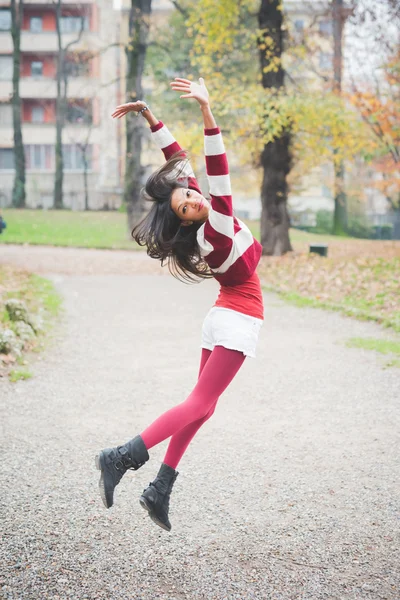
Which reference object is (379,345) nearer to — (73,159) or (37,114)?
(73,159)

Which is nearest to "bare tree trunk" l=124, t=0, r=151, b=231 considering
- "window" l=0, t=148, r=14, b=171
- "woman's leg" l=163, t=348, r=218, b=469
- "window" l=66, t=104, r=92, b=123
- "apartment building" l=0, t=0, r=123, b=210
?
"apartment building" l=0, t=0, r=123, b=210

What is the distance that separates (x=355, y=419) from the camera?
19.0ft

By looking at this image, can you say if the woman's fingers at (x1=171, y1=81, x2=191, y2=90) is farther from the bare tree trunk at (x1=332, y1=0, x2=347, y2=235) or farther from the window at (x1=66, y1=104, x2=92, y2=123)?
the window at (x1=66, y1=104, x2=92, y2=123)

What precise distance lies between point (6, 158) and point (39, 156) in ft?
9.79

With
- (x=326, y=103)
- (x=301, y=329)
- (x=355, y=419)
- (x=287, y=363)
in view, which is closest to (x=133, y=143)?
(x=326, y=103)

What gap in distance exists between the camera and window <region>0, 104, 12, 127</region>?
5075 centimetres

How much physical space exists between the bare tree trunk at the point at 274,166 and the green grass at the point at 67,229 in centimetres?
629

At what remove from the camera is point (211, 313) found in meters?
3.53

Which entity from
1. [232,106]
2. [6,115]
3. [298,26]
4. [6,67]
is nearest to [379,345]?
[232,106]

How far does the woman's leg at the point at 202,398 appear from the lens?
134 inches

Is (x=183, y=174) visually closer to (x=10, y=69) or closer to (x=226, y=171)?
(x=226, y=171)

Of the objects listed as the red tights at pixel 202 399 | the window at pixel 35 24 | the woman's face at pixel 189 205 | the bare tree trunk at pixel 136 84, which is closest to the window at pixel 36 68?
the window at pixel 35 24

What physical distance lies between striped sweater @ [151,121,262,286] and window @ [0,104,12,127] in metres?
50.8

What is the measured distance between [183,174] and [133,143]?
22927mm
